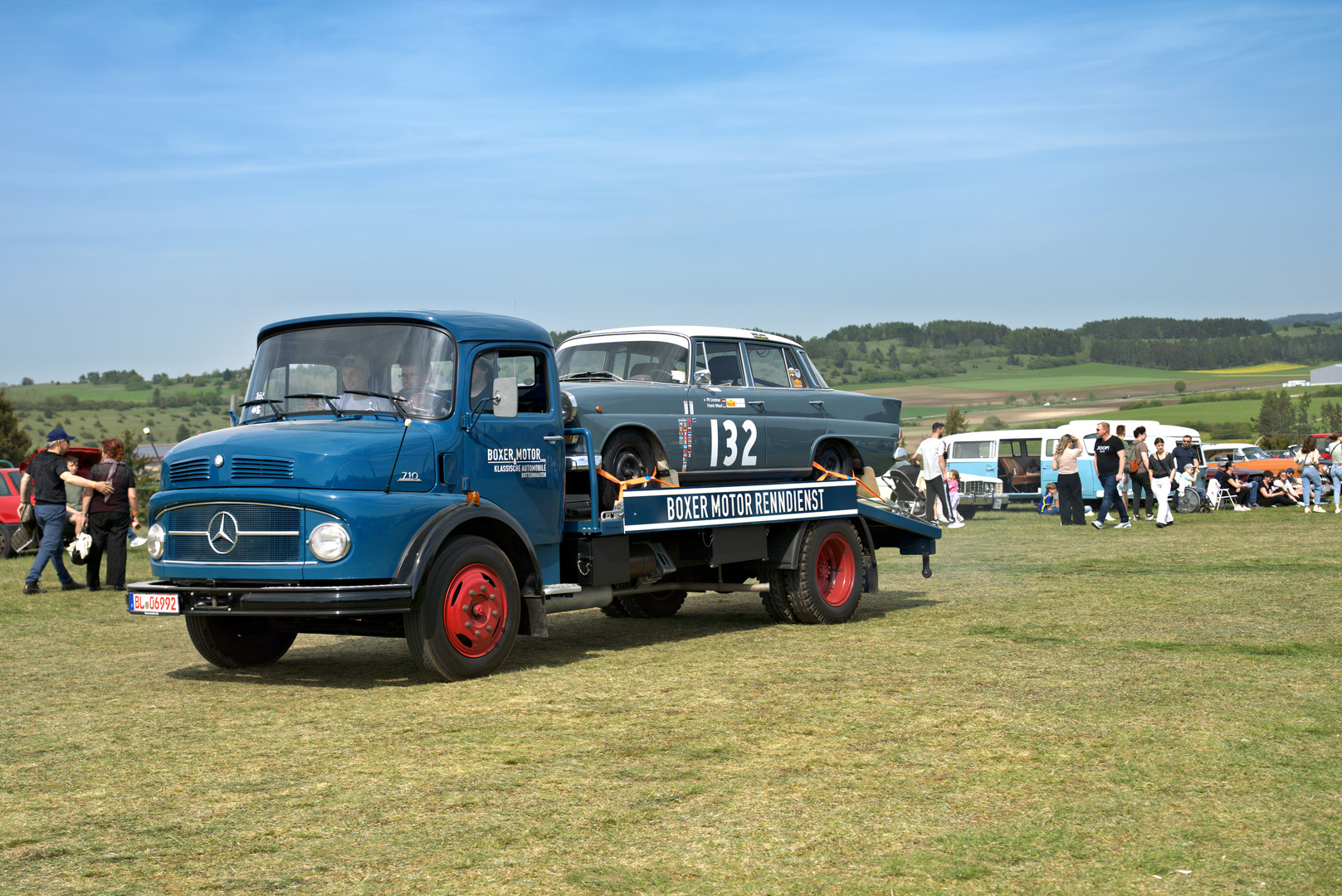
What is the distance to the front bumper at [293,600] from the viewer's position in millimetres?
7605

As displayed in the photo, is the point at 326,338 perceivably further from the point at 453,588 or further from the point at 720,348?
the point at 720,348

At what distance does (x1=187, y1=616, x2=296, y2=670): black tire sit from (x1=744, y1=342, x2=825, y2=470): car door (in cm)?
452

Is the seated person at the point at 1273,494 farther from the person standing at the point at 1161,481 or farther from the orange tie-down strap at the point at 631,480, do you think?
the orange tie-down strap at the point at 631,480

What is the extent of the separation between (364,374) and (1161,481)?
20.8 metres

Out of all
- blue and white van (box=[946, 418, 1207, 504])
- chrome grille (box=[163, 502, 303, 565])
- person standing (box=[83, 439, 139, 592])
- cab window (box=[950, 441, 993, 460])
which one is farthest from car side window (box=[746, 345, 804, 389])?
cab window (box=[950, 441, 993, 460])

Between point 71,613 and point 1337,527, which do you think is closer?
point 71,613

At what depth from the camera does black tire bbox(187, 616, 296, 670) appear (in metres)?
9.00

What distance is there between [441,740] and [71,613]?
323 inches

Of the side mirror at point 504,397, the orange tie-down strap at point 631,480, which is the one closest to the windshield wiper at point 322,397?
the side mirror at point 504,397

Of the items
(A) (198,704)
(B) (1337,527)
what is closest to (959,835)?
(A) (198,704)

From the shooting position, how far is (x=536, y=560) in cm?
882

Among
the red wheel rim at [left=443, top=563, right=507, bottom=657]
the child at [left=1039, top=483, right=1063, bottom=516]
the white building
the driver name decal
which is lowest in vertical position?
the child at [left=1039, top=483, right=1063, bottom=516]

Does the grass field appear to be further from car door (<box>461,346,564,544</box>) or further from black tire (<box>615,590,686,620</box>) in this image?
black tire (<box>615,590,686,620</box>)

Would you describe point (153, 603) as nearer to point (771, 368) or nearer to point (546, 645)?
point (546, 645)
